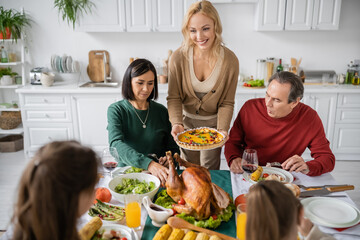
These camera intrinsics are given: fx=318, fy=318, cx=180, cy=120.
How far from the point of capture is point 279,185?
88 cm

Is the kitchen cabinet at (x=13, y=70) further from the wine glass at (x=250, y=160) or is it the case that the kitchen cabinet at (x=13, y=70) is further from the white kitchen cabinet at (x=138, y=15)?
the wine glass at (x=250, y=160)

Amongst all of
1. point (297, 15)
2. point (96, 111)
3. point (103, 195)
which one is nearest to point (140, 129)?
point (103, 195)

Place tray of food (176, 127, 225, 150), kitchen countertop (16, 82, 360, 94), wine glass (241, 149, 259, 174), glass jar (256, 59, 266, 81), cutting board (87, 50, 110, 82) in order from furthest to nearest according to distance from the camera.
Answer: cutting board (87, 50, 110, 82), glass jar (256, 59, 266, 81), kitchen countertop (16, 82, 360, 94), tray of food (176, 127, 225, 150), wine glass (241, 149, 259, 174)

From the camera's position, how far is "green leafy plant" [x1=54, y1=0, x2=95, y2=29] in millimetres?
3830

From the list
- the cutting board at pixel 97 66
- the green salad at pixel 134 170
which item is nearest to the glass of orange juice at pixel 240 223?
the green salad at pixel 134 170

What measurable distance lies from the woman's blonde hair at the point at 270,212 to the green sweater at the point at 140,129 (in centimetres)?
120

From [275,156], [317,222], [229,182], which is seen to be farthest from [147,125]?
[317,222]

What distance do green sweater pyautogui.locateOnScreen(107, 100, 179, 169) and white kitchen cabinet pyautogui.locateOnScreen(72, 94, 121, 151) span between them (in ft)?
5.88

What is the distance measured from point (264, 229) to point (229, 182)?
0.89 m

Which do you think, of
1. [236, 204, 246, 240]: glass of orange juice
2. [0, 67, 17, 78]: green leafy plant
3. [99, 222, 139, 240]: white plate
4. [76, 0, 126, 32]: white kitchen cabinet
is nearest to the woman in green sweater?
[99, 222, 139, 240]: white plate

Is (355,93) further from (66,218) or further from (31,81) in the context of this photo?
(31,81)

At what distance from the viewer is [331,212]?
138 centimetres

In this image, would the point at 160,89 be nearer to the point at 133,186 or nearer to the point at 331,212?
the point at 133,186

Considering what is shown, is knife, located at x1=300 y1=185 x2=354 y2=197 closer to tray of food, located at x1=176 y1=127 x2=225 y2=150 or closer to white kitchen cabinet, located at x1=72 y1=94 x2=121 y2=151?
tray of food, located at x1=176 y1=127 x2=225 y2=150
